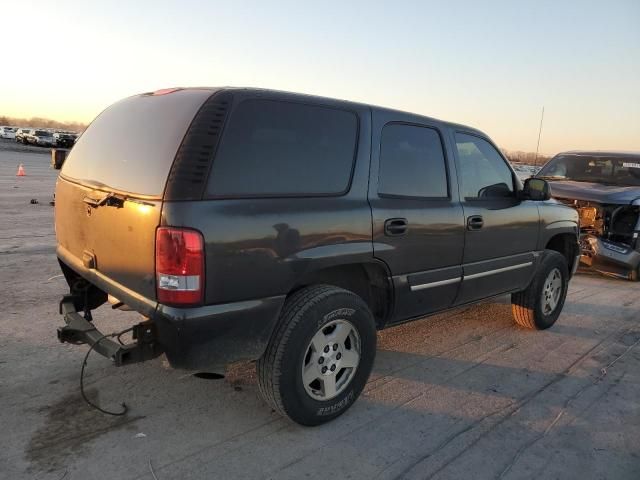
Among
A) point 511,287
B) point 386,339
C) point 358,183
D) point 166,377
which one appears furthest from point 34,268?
point 511,287

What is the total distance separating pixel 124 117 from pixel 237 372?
1.92 metres


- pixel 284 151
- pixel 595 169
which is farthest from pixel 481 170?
pixel 595 169

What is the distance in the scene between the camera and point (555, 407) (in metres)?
3.55

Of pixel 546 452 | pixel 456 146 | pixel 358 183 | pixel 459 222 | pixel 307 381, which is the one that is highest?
pixel 456 146

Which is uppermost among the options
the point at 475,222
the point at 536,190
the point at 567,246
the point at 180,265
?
the point at 536,190

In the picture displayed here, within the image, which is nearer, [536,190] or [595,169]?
[536,190]

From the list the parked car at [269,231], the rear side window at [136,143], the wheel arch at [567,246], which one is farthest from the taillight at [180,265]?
the wheel arch at [567,246]

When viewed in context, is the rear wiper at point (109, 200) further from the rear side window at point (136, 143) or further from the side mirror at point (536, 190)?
the side mirror at point (536, 190)

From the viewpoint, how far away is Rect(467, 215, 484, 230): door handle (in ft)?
13.1

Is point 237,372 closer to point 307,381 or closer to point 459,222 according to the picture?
point 307,381

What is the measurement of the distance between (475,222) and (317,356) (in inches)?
70.1

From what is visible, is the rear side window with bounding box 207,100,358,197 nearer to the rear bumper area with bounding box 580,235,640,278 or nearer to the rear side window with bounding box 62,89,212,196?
the rear side window with bounding box 62,89,212,196

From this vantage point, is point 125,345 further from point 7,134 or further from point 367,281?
point 7,134

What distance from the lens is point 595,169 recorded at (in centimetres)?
888
